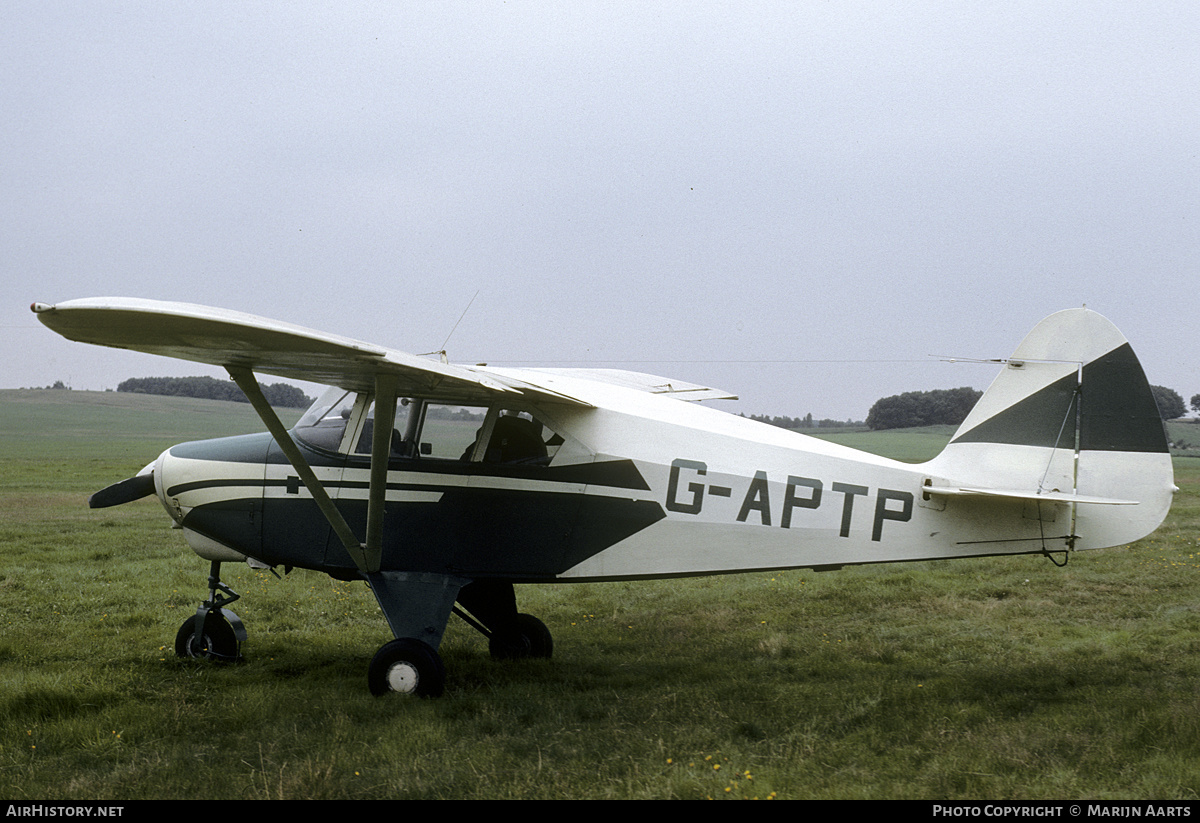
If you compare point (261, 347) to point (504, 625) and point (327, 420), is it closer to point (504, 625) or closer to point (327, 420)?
point (327, 420)

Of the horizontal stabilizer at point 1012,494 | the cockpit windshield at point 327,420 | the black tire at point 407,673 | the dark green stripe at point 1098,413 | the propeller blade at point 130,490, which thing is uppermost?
the dark green stripe at point 1098,413

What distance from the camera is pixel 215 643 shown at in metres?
6.79

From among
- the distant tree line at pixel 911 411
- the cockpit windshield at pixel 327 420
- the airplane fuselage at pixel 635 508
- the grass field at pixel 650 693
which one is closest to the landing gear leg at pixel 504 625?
the grass field at pixel 650 693

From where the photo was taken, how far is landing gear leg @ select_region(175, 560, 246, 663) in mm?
6762

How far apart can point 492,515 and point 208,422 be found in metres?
68.4

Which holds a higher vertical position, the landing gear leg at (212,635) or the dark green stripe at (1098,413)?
the dark green stripe at (1098,413)

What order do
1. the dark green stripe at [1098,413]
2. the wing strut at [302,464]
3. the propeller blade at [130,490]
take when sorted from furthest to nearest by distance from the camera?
the propeller blade at [130,490] → the dark green stripe at [1098,413] → the wing strut at [302,464]

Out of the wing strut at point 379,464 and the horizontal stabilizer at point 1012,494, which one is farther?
the horizontal stabilizer at point 1012,494

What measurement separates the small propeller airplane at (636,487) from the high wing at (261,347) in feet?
0.21

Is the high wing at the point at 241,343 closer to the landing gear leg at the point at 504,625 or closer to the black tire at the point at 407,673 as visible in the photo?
the black tire at the point at 407,673

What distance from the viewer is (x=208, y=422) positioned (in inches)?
2638

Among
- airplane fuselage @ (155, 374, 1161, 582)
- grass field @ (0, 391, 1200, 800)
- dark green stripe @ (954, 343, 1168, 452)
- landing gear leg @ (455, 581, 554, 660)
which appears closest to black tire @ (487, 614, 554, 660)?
landing gear leg @ (455, 581, 554, 660)

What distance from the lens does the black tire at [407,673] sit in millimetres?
5719

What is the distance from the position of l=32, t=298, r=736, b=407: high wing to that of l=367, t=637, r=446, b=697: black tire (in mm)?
1867
